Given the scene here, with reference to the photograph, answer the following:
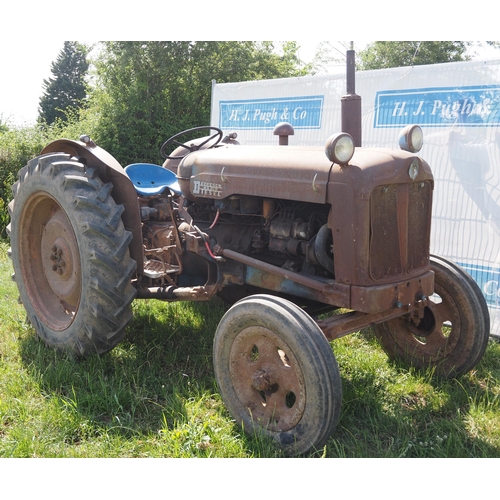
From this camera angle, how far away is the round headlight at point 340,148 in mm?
2801

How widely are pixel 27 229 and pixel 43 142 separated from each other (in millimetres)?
6269

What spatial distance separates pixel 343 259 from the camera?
9.79 ft

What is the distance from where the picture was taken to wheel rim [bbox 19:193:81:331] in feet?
12.8

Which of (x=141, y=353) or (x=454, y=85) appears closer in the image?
(x=141, y=353)

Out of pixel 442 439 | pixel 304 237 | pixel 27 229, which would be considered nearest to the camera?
pixel 442 439

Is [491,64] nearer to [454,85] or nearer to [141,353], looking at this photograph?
[454,85]

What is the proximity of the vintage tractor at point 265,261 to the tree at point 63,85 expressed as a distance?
31.8 metres

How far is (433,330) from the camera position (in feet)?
12.2

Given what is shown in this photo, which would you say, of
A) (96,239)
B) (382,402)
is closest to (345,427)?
(382,402)

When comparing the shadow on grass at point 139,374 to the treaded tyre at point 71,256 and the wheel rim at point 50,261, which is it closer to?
the treaded tyre at point 71,256

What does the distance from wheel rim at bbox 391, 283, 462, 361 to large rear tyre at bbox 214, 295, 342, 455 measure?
1.20m

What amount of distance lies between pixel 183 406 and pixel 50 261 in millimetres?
1728

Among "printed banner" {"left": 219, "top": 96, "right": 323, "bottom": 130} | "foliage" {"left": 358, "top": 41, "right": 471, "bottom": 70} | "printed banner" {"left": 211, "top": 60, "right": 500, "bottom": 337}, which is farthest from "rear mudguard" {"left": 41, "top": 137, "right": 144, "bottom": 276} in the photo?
"foliage" {"left": 358, "top": 41, "right": 471, "bottom": 70}

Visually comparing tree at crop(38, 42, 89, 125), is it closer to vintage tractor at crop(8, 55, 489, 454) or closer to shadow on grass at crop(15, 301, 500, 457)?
vintage tractor at crop(8, 55, 489, 454)
